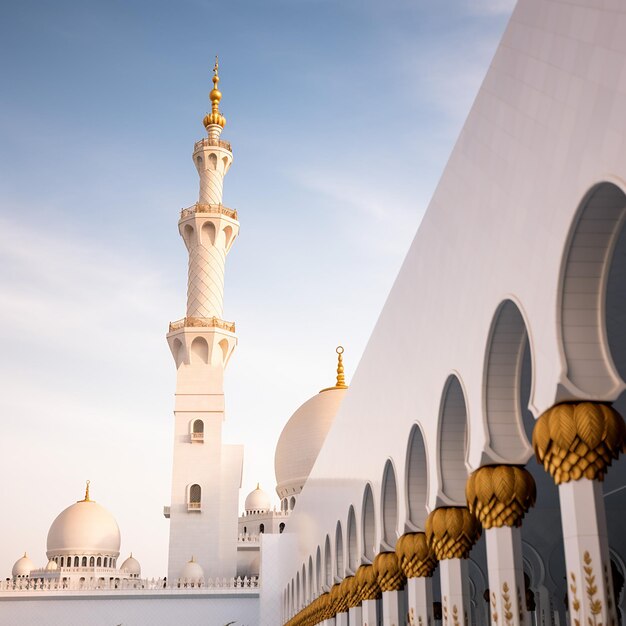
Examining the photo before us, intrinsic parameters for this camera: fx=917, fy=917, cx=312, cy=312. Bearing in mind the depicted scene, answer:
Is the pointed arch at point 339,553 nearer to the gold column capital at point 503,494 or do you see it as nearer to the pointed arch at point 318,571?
the pointed arch at point 318,571

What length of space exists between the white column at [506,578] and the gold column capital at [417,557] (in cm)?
205

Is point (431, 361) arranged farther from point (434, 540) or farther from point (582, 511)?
point (582, 511)

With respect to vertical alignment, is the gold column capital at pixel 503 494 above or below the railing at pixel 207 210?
below

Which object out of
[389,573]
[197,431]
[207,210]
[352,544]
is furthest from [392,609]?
[207,210]

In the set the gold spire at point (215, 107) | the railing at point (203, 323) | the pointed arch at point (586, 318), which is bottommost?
the pointed arch at point (586, 318)

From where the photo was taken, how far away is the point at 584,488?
4891 millimetres

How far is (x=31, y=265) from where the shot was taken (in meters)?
18.2

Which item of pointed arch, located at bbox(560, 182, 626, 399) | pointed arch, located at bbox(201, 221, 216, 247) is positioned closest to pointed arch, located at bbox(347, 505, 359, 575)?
pointed arch, located at bbox(560, 182, 626, 399)

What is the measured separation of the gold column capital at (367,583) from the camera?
10757 mm

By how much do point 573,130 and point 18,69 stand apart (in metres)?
11.7

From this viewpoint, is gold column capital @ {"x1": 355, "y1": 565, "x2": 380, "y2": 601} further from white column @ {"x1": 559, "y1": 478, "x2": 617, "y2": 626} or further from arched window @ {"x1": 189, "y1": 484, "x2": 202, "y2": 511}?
arched window @ {"x1": 189, "y1": 484, "x2": 202, "y2": 511}

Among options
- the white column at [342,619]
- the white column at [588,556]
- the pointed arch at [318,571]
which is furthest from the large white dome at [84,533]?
the white column at [588,556]

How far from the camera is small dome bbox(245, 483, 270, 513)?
35.9m

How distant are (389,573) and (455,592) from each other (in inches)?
104
